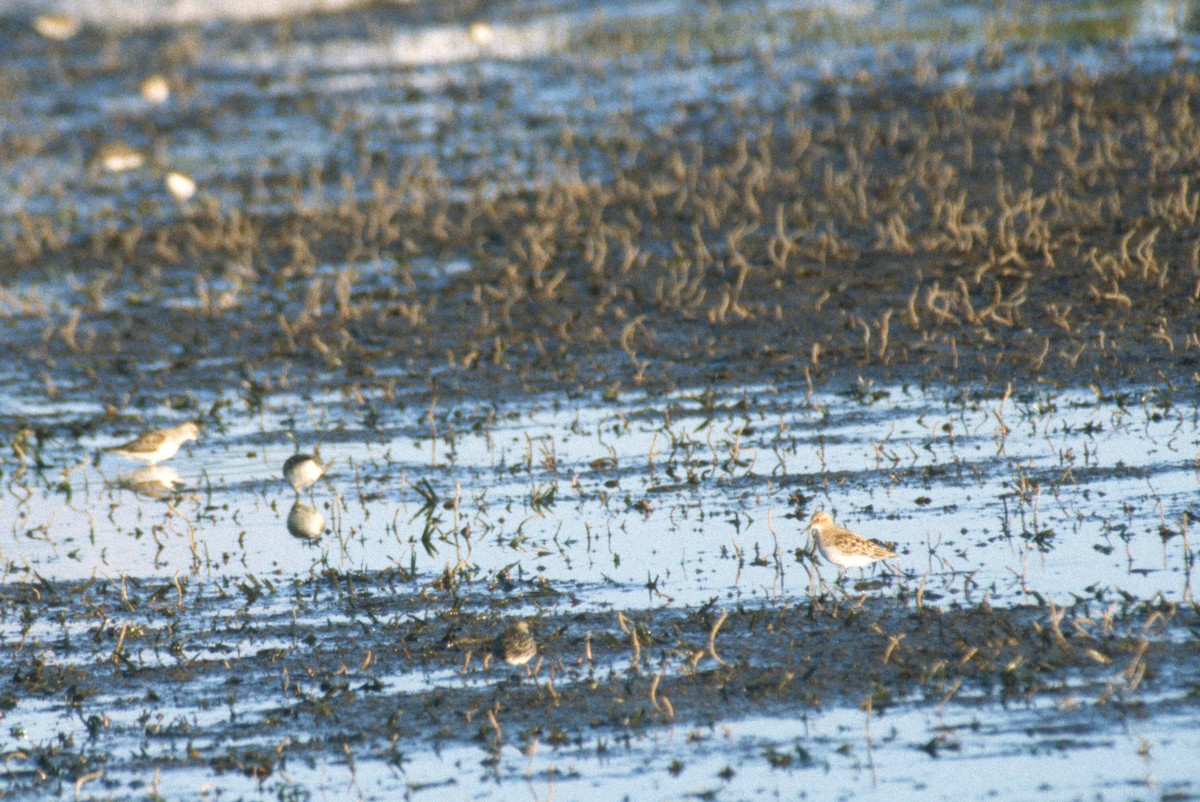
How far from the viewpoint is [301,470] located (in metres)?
11.4

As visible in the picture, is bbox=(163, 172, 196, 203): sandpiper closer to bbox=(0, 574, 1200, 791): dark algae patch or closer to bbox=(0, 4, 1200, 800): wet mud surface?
bbox=(0, 4, 1200, 800): wet mud surface

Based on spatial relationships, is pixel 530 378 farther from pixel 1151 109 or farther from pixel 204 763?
pixel 1151 109

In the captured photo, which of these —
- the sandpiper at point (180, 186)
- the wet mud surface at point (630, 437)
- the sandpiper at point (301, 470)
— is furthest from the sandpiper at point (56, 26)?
the sandpiper at point (301, 470)

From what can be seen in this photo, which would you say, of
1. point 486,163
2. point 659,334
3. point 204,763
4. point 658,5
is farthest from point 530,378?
point 658,5

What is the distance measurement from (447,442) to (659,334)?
2823 millimetres

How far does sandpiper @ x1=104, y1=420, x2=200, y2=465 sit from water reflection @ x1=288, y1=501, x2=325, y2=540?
1634mm

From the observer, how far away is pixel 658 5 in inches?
1325

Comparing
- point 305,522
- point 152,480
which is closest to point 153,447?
point 152,480

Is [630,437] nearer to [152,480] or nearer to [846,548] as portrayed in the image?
[152,480]

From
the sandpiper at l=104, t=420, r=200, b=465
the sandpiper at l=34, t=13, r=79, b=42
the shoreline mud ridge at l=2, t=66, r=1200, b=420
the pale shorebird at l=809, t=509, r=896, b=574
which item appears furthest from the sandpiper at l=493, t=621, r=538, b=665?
the sandpiper at l=34, t=13, r=79, b=42

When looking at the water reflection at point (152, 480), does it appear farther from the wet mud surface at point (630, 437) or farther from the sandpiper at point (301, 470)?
the sandpiper at point (301, 470)

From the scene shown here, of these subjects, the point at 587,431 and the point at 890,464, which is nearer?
the point at 890,464

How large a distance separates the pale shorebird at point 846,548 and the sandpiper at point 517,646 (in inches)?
Result: 60.6

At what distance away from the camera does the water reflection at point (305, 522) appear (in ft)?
35.4
